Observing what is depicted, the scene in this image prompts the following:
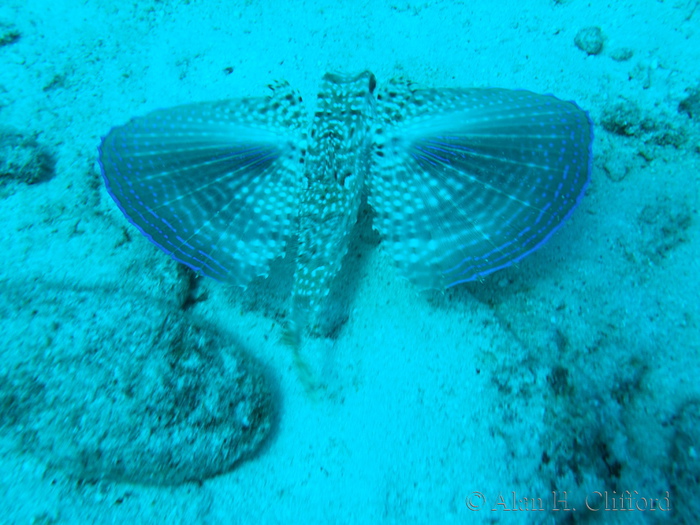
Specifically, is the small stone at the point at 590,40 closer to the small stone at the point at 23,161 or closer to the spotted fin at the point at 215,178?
the spotted fin at the point at 215,178

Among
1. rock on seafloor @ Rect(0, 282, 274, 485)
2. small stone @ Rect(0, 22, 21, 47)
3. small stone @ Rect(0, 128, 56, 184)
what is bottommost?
rock on seafloor @ Rect(0, 282, 274, 485)

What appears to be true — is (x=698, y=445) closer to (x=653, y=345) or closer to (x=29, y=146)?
(x=653, y=345)

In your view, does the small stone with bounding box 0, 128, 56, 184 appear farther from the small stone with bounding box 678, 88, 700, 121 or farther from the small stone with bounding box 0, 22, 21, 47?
the small stone with bounding box 678, 88, 700, 121

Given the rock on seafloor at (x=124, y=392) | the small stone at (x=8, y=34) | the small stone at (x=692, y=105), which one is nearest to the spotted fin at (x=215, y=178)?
the rock on seafloor at (x=124, y=392)

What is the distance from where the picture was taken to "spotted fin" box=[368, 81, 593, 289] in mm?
3076

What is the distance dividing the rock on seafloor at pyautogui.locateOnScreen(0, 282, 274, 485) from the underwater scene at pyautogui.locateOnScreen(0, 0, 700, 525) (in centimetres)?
2

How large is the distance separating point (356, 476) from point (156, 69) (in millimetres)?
5181

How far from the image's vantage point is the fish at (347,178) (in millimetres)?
3143

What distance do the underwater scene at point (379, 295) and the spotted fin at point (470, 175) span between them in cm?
2

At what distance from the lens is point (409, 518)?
111 inches

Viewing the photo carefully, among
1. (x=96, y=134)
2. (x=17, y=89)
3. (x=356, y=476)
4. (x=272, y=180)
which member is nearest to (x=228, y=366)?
(x=356, y=476)

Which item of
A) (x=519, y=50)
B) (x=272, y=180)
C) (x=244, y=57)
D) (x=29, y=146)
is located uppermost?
(x=519, y=50)

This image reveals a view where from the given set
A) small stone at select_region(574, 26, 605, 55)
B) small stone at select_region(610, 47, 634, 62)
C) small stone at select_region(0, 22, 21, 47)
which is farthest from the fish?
small stone at select_region(0, 22, 21, 47)

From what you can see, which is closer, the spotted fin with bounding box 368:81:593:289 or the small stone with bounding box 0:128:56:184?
the spotted fin with bounding box 368:81:593:289
